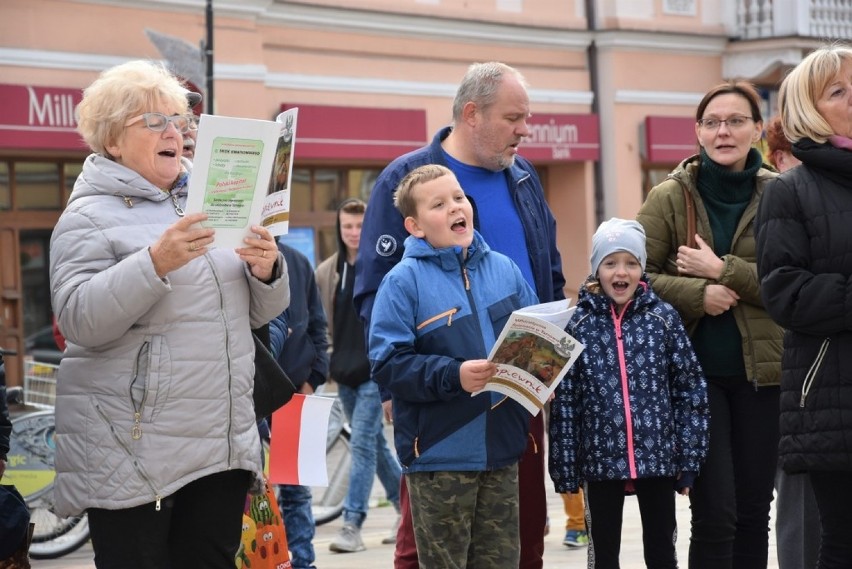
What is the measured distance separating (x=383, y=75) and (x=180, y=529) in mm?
15583

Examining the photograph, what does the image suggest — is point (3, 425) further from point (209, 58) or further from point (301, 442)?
point (209, 58)

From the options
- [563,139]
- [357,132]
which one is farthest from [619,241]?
[563,139]

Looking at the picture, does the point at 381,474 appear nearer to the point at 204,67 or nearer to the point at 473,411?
the point at 473,411

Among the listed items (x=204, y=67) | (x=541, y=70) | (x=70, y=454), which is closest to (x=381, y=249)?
(x=70, y=454)

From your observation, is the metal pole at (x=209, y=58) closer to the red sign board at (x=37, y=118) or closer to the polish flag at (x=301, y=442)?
the red sign board at (x=37, y=118)

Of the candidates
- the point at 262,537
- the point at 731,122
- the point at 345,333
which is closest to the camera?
the point at 731,122

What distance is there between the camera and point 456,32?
2088cm

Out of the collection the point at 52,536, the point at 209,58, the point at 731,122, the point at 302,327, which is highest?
the point at 209,58

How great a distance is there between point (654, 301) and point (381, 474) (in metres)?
4.25

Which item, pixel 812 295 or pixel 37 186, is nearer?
pixel 812 295

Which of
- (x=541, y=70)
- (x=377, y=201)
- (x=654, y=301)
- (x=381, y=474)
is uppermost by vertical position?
(x=541, y=70)

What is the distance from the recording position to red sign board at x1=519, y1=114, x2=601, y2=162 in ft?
70.7

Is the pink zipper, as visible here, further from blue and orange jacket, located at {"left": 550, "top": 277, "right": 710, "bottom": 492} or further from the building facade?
the building facade

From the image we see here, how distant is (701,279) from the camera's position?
19.5 ft
